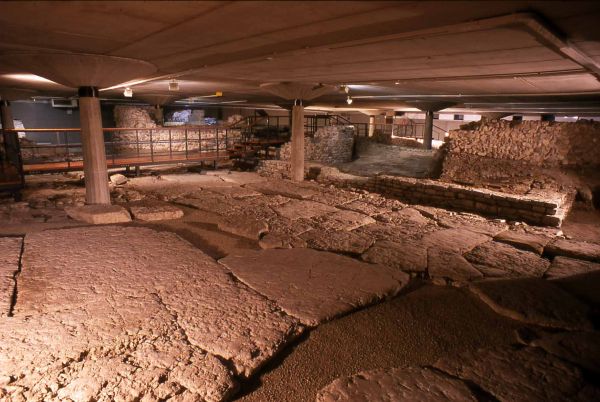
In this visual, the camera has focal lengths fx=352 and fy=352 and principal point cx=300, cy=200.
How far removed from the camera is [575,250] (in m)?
4.90

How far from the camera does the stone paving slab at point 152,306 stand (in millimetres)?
2668

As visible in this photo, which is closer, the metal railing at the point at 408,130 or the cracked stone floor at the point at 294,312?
the cracked stone floor at the point at 294,312

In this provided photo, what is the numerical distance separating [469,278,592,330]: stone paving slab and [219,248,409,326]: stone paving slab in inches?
33.9

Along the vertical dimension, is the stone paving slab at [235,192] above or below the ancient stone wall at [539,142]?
below

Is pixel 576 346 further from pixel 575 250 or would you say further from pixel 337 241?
pixel 337 241

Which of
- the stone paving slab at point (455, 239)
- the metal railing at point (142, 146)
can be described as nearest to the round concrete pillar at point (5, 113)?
the metal railing at point (142, 146)

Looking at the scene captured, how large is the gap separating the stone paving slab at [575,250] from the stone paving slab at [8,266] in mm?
6461

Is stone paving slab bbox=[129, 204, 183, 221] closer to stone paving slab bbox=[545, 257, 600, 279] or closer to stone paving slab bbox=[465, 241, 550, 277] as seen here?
stone paving slab bbox=[465, 241, 550, 277]

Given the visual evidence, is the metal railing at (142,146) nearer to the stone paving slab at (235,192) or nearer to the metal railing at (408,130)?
the stone paving slab at (235,192)

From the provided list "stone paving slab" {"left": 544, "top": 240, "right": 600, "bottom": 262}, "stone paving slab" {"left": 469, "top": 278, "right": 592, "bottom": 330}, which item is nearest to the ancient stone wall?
"stone paving slab" {"left": 544, "top": 240, "right": 600, "bottom": 262}

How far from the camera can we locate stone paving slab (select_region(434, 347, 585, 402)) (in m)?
2.29

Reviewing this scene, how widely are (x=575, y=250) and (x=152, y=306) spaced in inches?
215

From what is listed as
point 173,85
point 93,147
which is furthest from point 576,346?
point 173,85

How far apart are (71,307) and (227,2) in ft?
9.92
